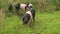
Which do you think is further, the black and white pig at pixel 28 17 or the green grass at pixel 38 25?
the black and white pig at pixel 28 17

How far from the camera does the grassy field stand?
8375mm

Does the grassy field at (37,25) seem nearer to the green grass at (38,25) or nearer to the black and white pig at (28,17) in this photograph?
the green grass at (38,25)

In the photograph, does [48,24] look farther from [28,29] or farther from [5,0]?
[5,0]

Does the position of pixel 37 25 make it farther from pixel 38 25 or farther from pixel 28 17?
pixel 28 17

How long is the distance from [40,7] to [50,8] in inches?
37.0

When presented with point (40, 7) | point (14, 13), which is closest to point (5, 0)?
point (14, 13)

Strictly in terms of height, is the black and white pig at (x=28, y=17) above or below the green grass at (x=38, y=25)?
above

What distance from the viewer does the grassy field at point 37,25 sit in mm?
8375

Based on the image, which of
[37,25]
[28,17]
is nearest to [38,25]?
[37,25]

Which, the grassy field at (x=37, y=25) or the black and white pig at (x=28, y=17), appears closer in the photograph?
the grassy field at (x=37, y=25)

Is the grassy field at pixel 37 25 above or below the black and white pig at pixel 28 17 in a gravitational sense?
below

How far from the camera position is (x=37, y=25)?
927 centimetres

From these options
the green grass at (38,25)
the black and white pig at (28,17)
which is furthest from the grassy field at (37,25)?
the black and white pig at (28,17)

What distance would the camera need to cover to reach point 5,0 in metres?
11.0
